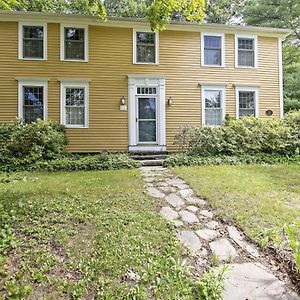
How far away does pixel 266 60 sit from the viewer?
11961 mm

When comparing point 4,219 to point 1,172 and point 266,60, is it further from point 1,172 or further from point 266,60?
point 266,60

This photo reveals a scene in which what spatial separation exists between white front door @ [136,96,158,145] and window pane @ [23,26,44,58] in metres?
3.89

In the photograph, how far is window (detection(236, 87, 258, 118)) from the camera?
1172cm

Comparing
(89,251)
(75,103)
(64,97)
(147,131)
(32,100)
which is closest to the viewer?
(89,251)

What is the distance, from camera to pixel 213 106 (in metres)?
11.5

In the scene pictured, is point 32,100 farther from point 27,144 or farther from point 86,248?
point 86,248

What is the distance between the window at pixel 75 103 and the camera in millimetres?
10570

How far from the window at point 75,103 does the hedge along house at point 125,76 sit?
0.04m

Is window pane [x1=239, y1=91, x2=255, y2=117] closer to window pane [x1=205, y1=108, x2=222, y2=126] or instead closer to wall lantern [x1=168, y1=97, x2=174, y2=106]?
window pane [x1=205, y1=108, x2=222, y2=126]

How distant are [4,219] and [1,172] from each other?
15.0 feet

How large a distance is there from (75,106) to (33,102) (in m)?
1.47

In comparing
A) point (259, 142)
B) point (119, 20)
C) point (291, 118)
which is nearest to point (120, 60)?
point (119, 20)

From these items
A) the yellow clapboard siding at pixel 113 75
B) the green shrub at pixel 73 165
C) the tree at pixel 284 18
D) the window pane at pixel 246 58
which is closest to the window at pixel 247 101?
the yellow clapboard siding at pixel 113 75

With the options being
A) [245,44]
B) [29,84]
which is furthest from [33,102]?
[245,44]
